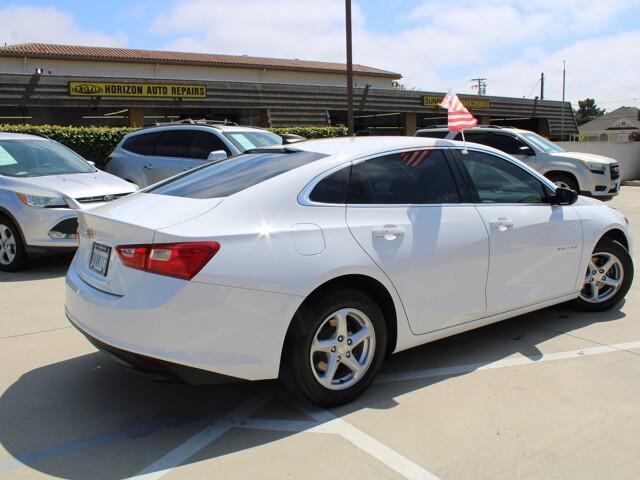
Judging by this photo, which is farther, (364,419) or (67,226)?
(67,226)

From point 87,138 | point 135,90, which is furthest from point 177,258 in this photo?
point 135,90

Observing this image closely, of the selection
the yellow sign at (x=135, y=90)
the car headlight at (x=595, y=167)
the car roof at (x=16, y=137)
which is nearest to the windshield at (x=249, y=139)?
the car roof at (x=16, y=137)

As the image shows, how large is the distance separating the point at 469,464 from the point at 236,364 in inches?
50.3

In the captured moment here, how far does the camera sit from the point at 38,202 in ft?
22.8

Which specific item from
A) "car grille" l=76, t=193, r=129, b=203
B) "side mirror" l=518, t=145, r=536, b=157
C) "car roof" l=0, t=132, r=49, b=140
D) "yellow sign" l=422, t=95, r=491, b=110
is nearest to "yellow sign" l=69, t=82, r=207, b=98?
"yellow sign" l=422, t=95, r=491, b=110

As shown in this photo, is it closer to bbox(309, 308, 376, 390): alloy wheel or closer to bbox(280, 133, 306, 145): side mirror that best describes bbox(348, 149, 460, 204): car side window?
bbox(309, 308, 376, 390): alloy wheel

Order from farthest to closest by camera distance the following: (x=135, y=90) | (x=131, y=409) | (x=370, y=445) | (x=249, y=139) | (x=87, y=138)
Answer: (x=135, y=90) < (x=87, y=138) < (x=249, y=139) < (x=131, y=409) < (x=370, y=445)

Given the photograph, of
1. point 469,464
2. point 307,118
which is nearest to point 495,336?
point 469,464

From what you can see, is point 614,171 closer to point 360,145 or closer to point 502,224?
point 502,224

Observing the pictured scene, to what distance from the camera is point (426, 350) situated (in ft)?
14.8

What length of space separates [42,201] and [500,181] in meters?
5.28

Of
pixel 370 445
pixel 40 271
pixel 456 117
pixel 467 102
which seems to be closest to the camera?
pixel 370 445

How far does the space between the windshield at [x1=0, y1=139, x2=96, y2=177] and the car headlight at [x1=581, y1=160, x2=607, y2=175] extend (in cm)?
1042

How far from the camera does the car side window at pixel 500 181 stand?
432 cm
